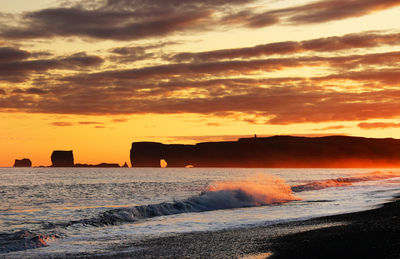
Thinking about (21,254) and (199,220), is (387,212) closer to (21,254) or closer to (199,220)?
(199,220)

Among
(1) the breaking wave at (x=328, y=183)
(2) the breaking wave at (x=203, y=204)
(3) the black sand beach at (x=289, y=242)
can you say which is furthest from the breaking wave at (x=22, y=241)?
(1) the breaking wave at (x=328, y=183)

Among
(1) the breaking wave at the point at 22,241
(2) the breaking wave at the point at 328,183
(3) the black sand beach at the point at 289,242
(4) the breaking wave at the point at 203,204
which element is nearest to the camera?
(3) the black sand beach at the point at 289,242

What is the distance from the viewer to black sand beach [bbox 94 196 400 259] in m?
12.7

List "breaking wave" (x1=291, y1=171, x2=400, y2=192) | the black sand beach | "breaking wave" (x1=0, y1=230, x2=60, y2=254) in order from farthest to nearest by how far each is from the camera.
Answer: "breaking wave" (x1=291, y1=171, x2=400, y2=192) → "breaking wave" (x1=0, y1=230, x2=60, y2=254) → the black sand beach

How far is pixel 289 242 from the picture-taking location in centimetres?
1479

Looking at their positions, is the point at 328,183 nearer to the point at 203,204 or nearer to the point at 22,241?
the point at 203,204

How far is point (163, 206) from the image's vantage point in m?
28.4

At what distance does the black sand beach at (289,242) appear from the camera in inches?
499

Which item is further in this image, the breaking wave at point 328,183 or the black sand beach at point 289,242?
the breaking wave at point 328,183

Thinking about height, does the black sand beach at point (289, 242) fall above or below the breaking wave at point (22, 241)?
below

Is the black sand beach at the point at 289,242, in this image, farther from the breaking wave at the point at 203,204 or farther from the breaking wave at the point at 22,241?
the breaking wave at the point at 203,204

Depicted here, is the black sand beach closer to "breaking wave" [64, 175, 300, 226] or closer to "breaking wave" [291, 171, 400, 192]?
"breaking wave" [64, 175, 300, 226]

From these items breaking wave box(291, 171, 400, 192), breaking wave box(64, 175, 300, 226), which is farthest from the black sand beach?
breaking wave box(291, 171, 400, 192)

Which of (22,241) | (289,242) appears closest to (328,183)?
(289,242)
